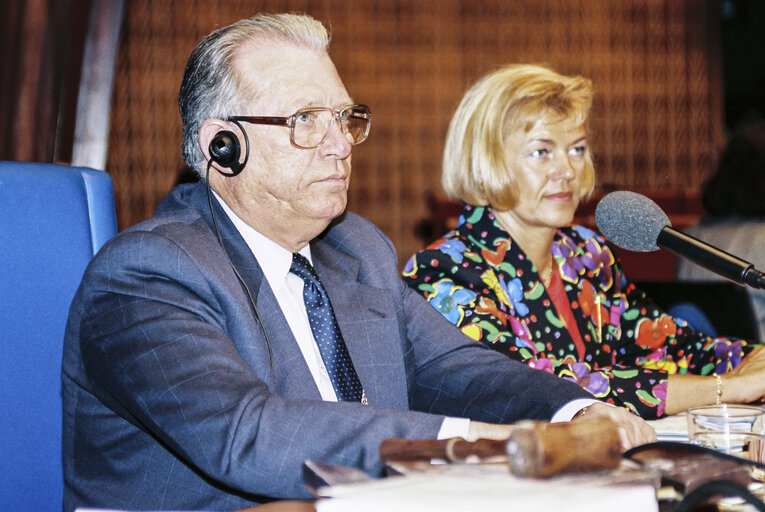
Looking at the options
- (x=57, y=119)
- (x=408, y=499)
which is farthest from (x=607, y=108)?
(x=408, y=499)

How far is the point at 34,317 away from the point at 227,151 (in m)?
0.37

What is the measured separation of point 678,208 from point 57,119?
12.3 ft

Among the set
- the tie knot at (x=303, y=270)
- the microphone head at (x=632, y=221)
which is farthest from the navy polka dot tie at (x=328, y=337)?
the microphone head at (x=632, y=221)

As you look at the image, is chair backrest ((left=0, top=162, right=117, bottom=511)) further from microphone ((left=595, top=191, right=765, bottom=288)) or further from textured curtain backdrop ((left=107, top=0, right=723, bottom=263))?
textured curtain backdrop ((left=107, top=0, right=723, bottom=263))

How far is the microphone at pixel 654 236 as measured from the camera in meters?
1.01

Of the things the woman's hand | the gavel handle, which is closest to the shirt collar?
the gavel handle

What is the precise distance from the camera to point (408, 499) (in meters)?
0.58

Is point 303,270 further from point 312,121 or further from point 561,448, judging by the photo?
point 561,448

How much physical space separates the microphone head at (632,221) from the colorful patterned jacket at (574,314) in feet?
1.35

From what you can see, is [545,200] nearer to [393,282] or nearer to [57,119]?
[393,282]

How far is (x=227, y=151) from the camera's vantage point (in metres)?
1.31

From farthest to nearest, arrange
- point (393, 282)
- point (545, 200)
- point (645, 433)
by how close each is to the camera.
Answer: point (545, 200)
point (393, 282)
point (645, 433)

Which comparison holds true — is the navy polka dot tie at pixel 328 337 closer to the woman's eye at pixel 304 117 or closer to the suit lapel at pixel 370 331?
the suit lapel at pixel 370 331

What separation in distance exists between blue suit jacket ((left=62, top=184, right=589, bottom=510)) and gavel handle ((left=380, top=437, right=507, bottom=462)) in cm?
23
